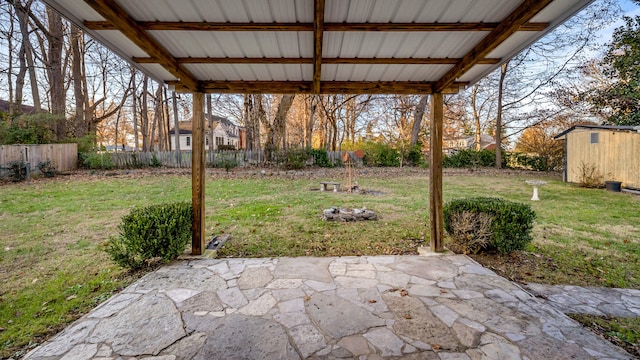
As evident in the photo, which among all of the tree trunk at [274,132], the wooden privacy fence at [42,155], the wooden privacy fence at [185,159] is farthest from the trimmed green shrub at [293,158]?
the wooden privacy fence at [42,155]

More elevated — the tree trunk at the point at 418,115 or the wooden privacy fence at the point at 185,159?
the tree trunk at the point at 418,115

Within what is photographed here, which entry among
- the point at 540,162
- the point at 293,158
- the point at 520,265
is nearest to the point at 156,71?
the point at 520,265

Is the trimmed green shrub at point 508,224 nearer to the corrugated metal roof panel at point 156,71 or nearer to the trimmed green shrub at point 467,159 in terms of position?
the corrugated metal roof panel at point 156,71

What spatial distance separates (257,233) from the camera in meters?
4.93

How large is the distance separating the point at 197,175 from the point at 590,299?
14.6 feet

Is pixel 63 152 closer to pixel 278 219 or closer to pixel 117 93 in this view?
pixel 117 93

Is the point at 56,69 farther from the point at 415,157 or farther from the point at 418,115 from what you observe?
the point at 418,115

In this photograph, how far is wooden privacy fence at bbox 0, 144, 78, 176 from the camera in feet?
33.0

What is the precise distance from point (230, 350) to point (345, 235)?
10.2 feet

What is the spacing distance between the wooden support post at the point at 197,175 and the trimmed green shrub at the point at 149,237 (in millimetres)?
171

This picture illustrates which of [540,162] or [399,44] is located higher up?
[399,44]

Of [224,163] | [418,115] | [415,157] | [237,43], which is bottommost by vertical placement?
[224,163]

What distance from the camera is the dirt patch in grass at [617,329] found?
7.13 feet

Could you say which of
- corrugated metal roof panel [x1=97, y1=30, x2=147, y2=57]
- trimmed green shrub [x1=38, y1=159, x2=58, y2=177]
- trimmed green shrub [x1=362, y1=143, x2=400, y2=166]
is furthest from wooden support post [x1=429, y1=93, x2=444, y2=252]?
trimmed green shrub [x1=38, y1=159, x2=58, y2=177]
